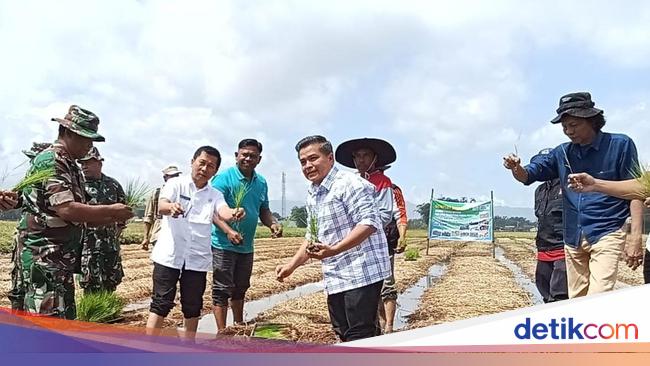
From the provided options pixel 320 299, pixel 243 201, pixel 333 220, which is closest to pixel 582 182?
pixel 333 220

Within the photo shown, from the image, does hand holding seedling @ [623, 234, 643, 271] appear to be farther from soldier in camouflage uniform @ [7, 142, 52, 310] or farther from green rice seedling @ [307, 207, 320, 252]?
soldier in camouflage uniform @ [7, 142, 52, 310]

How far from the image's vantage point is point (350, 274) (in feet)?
11.0


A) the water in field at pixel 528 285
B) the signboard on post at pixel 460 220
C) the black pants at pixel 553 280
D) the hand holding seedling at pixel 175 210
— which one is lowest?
the water in field at pixel 528 285

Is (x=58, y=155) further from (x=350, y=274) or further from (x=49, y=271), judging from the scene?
(x=350, y=274)

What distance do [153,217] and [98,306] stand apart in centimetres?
97

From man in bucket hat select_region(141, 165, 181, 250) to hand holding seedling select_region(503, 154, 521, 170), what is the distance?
2.64m

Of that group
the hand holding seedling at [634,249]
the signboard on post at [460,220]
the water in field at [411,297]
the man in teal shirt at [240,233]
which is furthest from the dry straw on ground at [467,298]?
the signboard on post at [460,220]

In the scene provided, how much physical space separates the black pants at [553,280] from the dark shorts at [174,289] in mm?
2668

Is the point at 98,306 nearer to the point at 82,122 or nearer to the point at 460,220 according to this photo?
the point at 82,122

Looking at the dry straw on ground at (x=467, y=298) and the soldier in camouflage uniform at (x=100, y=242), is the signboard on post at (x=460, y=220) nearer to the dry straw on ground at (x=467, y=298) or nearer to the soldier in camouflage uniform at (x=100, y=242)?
the dry straw on ground at (x=467, y=298)

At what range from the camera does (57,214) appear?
3168 millimetres

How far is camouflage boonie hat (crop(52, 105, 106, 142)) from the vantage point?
3.26 meters

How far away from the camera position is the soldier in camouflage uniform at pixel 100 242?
5309 mm

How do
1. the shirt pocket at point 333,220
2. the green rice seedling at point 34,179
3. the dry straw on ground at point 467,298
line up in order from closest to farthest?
the green rice seedling at point 34,179
the shirt pocket at point 333,220
the dry straw on ground at point 467,298
